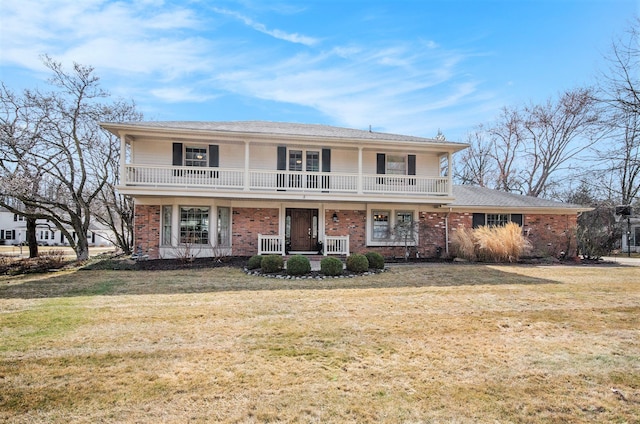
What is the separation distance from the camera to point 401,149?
581 inches

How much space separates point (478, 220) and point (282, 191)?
→ 9502 mm

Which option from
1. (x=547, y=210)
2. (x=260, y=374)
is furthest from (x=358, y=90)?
(x=260, y=374)

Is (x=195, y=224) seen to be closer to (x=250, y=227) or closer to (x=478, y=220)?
(x=250, y=227)

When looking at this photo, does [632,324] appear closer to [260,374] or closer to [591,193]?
[260,374]

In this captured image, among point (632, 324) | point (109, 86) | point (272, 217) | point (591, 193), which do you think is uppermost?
point (109, 86)

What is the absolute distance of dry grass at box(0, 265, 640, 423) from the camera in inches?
113

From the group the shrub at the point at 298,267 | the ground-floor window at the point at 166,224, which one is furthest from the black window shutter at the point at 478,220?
the ground-floor window at the point at 166,224

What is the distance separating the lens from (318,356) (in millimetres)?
3988

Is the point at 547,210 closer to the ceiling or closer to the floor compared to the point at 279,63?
closer to the floor

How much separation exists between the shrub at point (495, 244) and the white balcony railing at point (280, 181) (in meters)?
→ 2.20

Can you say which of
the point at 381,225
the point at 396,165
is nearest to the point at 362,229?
the point at 381,225

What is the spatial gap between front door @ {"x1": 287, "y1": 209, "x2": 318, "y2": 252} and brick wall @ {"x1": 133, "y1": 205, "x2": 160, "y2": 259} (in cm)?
537

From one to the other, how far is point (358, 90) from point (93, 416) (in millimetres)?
17361

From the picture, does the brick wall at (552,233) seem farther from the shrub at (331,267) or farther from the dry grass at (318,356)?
the shrub at (331,267)
